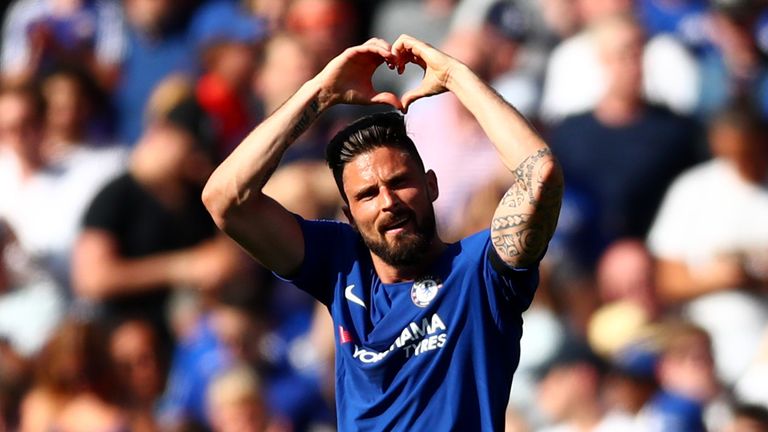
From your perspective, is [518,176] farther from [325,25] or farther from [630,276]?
[325,25]

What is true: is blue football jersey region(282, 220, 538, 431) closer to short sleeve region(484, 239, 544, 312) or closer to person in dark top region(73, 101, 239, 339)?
short sleeve region(484, 239, 544, 312)

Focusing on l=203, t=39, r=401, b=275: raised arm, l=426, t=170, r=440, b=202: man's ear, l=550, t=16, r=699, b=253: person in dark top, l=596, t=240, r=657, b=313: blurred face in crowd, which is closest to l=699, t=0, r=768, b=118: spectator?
l=550, t=16, r=699, b=253: person in dark top

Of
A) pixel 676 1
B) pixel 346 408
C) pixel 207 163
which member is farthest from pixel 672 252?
pixel 346 408

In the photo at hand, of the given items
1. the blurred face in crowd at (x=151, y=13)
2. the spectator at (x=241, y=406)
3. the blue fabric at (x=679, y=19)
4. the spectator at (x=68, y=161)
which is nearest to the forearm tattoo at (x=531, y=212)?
the spectator at (x=241, y=406)

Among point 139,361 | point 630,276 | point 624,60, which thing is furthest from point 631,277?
point 139,361

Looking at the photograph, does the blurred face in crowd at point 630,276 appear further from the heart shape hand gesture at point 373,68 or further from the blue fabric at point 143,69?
the heart shape hand gesture at point 373,68

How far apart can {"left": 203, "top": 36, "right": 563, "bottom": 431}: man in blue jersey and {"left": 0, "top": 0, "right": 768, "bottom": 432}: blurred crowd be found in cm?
341

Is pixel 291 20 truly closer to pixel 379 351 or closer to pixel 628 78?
pixel 628 78

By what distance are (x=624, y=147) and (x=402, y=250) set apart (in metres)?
4.91

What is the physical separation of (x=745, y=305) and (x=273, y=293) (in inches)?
107

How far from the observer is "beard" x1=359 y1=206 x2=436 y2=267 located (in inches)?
218

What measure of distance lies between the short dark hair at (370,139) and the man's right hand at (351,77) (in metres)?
0.07

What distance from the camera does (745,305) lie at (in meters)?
9.53

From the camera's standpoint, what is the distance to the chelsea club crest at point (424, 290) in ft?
18.4
